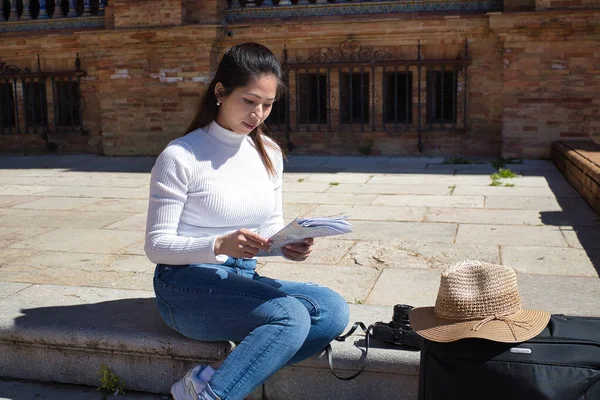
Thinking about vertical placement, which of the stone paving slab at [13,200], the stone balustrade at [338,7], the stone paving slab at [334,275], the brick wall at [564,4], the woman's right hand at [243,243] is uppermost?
the stone balustrade at [338,7]

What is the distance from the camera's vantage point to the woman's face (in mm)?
3277

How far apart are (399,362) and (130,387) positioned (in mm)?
1346

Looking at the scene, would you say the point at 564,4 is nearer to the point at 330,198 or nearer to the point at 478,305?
the point at 330,198

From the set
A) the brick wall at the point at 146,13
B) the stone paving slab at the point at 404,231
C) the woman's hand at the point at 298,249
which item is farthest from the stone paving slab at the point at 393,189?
the woman's hand at the point at 298,249

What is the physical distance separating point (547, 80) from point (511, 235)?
617 centimetres

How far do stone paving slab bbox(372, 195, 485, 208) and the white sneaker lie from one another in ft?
17.3

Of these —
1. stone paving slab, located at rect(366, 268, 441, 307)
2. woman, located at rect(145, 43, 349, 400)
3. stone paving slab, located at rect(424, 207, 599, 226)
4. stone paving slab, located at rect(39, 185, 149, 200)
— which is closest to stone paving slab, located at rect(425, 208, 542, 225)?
stone paving slab, located at rect(424, 207, 599, 226)

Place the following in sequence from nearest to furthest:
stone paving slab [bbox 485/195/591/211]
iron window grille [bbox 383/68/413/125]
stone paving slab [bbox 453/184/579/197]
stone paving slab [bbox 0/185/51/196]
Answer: stone paving slab [bbox 485/195/591/211]
stone paving slab [bbox 453/184/579/197]
stone paving slab [bbox 0/185/51/196]
iron window grille [bbox 383/68/413/125]

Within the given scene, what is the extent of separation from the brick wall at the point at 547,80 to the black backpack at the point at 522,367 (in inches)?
382

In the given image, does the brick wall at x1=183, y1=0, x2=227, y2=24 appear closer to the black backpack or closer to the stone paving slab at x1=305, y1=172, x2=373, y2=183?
the stone paving slab at x1=305, y1=172, x2=373, y2=183

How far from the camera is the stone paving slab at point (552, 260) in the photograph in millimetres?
5238

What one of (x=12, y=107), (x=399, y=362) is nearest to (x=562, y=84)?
(x=399, y=362)

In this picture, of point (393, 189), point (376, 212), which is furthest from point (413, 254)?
point (393, 189)

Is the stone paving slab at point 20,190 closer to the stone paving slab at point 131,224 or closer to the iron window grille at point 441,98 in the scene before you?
the stone paving slab at point 131,224
